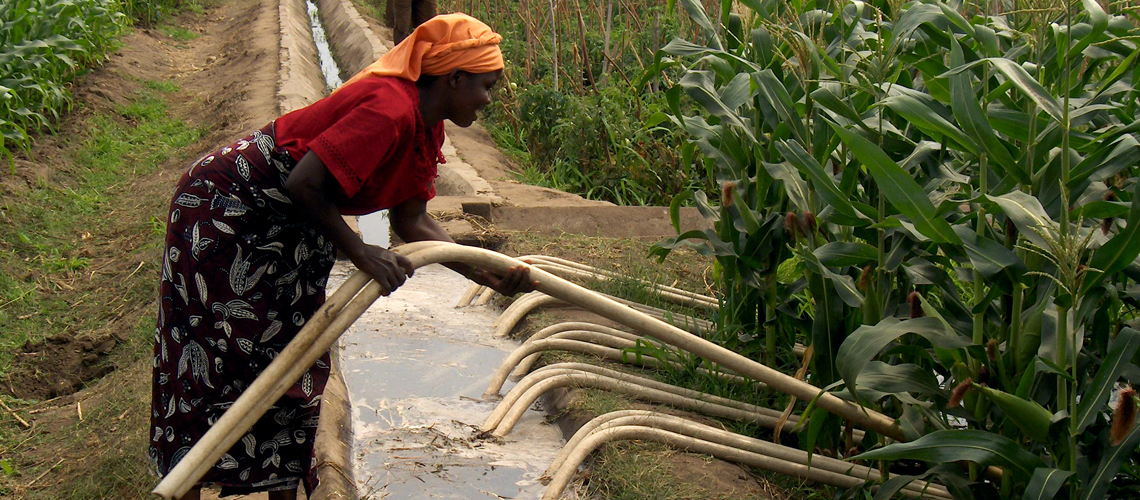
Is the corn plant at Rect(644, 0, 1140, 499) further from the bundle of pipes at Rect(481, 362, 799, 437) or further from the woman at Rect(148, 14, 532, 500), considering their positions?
the woman at Rect(148, 14, 532, 500)

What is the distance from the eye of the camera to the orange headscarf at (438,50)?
222cm

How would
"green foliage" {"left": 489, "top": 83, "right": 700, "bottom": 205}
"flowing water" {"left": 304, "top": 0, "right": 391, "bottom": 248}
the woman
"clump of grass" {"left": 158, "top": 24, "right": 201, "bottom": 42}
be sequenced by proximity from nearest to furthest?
the woman < "flowing water" {"left": 304, "top": 0, "right": 391, "bottom": 248} < "green foliage" {"left": 489, "top": 83, "right": 700, "bottom": 205} < "clump of grass" {"left": 158, "top": 24, "right": 201, "bottom": 42}

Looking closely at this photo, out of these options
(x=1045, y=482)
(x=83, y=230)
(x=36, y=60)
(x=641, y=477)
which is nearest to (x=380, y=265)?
(x=641, y=477)

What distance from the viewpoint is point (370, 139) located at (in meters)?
2.08

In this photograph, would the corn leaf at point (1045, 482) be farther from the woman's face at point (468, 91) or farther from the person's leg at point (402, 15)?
the person's leg at point (402, 15)

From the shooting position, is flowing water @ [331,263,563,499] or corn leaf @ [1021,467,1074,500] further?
flowing water @ [331,263,563,499]

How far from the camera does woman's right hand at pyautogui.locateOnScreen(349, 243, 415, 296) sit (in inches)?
86.3

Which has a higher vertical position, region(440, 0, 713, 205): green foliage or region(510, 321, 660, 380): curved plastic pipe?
region(510, 321, 660, 380): curved plastic pipe

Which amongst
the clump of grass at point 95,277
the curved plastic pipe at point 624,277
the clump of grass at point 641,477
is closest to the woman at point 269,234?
the clump of grass at point 95,277

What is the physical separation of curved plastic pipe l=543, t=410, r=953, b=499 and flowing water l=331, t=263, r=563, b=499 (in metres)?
0.19

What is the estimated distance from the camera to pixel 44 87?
6309 mm

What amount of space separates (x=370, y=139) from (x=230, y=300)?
53cm

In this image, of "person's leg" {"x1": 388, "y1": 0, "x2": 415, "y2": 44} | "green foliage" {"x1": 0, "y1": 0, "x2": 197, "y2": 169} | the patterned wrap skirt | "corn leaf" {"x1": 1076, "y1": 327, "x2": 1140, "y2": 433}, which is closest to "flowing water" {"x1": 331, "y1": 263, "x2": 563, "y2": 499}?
the patterned wrap skirt

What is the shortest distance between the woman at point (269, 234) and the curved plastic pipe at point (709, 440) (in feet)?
2.82
